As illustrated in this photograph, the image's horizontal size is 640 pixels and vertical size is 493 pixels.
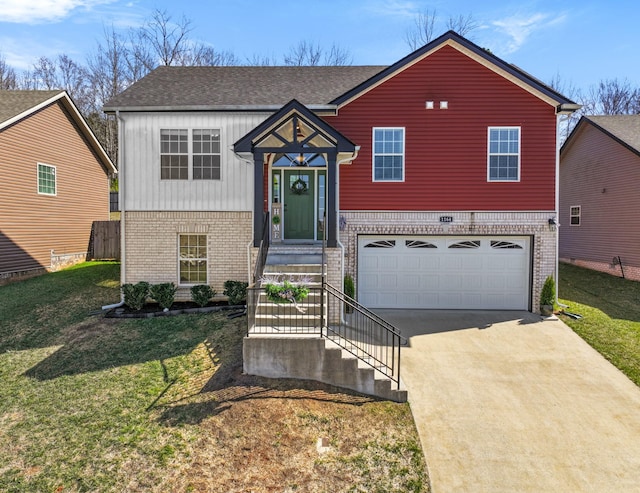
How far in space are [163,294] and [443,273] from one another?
27.1 ft

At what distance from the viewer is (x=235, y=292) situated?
34.3ft

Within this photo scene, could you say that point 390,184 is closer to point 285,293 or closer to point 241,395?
point 285,293

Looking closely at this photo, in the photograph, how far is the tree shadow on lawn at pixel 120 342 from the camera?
712cm

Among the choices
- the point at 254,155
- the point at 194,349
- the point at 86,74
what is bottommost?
the point at 194,349

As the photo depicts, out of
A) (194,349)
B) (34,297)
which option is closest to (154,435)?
(194,349)

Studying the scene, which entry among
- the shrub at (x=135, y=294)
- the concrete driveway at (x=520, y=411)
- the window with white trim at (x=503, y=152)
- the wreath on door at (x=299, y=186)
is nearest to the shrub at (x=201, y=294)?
the shrub at (x=135, y=294)

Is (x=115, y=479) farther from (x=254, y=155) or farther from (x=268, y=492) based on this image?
(x=254, y=155)

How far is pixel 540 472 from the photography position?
15.0 ft

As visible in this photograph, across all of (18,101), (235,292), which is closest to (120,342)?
(235,292)

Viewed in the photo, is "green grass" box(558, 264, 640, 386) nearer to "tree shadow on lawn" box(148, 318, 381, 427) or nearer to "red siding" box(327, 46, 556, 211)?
"red siding" box(327, 46, 556, 211)

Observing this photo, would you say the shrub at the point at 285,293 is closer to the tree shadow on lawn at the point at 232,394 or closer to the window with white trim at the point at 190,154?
the tree shadow on lawn at the point at 232,394

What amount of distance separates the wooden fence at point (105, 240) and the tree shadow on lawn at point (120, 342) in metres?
9.55

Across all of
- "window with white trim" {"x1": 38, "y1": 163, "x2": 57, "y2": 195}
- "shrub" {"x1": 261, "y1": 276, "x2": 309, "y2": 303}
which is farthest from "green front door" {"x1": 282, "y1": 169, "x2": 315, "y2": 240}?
"window with white trim" {"x1": 38, "y1": 163, "x2": 57, "y2": 195}

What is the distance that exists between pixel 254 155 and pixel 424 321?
20.8 ft
